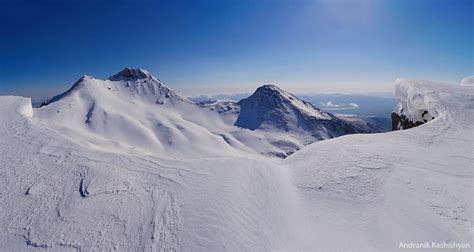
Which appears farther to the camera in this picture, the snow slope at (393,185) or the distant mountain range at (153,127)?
the distant mountain range at (153,127)

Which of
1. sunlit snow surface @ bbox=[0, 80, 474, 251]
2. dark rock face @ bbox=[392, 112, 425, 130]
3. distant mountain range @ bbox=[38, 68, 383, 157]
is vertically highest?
dark rock face @ bbox=[392, 112, 425, 130]

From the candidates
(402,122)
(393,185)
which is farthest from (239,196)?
(402,122)

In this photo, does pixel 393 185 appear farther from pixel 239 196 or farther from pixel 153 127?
pixel 153 127

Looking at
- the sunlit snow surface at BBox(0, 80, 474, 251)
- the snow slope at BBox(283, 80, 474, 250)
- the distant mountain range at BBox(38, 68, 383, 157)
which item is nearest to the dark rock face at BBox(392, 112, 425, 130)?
the snow slope at BBox(283, 80, 474, 250)

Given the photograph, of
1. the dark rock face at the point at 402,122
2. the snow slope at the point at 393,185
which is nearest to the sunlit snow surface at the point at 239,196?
the snow slope at the point at 393,185

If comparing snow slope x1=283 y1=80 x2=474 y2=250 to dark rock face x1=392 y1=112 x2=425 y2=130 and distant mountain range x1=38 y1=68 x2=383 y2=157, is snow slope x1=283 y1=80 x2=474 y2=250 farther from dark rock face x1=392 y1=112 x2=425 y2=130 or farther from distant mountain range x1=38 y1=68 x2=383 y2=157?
distant mountain range x1=38 y1=68 x2=383 y2=157

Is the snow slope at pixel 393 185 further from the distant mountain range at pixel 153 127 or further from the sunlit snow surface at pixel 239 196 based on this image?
the distant mountain range at pixel 153 127
